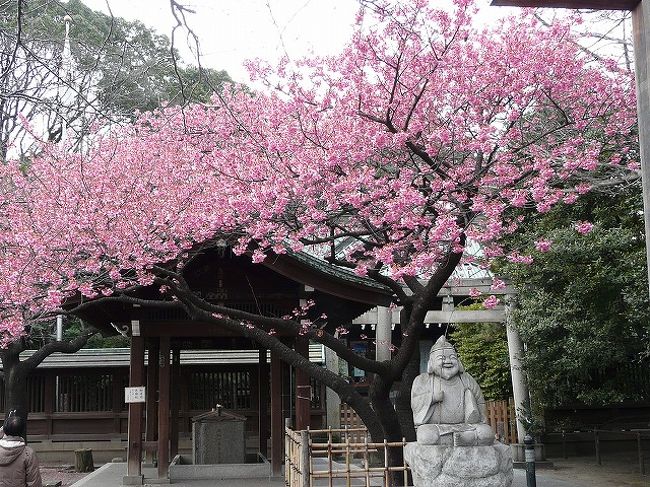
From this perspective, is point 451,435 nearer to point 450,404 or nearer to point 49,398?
point 450,404

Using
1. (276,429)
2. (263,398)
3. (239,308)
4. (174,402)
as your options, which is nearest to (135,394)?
(239,308)

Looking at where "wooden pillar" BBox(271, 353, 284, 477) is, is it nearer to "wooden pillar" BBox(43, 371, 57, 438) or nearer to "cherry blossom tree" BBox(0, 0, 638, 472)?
"cherry blossom tree" BBox(0, 0, 638, 472)

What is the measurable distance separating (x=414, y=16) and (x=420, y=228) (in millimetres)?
2696

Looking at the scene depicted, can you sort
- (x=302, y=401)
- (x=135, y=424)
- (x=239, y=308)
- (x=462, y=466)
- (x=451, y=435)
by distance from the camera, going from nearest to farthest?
(x=462, y=466) < (x=451, y=435) < (x=302, y=401) < (x=135, y=424) < (x=239, y=308)

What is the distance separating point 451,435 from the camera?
7.98m

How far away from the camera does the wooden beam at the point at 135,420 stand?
12.8 m

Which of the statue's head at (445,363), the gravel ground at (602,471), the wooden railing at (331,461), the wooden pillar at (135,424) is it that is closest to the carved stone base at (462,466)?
the statue's head at (445,363)

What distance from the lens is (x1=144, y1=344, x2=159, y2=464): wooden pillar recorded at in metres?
14.6

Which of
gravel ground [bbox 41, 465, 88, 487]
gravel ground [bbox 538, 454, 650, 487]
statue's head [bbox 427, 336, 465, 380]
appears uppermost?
statue's head [bbox 427, 336, 465, 380]

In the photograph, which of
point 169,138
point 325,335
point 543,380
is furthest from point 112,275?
point 543,380

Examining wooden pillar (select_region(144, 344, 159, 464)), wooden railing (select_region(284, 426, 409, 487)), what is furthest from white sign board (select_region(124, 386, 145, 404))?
wooden railing (select_region(284, 426, 409, 487))

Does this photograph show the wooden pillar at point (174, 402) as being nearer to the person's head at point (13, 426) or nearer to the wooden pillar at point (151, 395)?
the wooden pillar at point (151, 395)

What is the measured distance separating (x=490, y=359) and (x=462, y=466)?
42.1 feet

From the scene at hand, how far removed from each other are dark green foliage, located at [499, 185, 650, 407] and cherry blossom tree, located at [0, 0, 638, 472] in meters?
1.32
